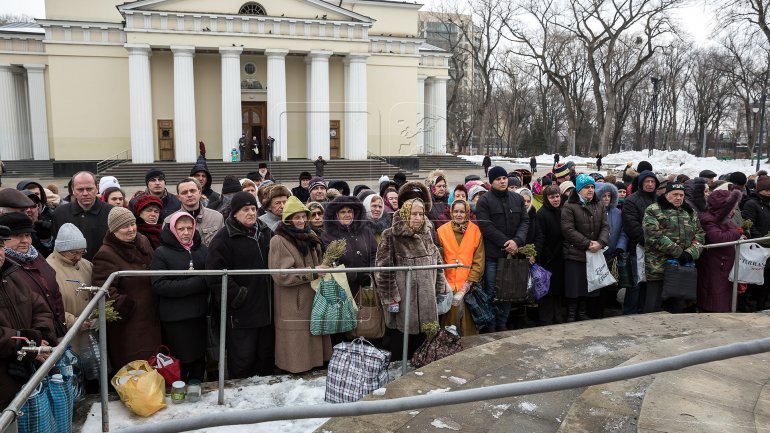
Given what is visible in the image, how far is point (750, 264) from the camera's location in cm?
735

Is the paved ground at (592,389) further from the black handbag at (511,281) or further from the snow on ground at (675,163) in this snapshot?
the snow on ground at (675,163)

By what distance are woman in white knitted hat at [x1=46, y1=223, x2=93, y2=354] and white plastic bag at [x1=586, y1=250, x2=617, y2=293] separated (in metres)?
5.26

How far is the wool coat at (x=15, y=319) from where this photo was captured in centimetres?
365

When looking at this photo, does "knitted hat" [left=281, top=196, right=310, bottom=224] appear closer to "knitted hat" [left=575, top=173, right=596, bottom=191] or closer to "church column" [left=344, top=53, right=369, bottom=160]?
"knitted hat" [left=575, top=173, right=596, bottom=191]

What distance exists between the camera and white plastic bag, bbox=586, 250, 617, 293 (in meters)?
6.86

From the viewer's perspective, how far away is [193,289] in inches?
199

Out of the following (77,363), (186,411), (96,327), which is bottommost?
(186,411)

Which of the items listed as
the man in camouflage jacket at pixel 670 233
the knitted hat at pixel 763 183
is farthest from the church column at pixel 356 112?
the man in camouflage jacket at pixel 670 233

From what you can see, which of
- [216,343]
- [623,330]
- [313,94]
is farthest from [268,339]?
[313,94]

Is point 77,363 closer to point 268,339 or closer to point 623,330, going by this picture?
point 268,339

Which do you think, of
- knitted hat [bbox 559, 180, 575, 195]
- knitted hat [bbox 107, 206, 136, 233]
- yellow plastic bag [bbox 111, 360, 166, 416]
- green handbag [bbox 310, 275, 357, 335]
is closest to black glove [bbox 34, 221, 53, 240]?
knitted hat [bbox 107, 206, 136, 233]

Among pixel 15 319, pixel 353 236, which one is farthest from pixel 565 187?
pixel 15 319

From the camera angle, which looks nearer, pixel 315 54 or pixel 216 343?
pixel 216 343

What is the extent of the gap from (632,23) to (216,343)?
45.1 m
